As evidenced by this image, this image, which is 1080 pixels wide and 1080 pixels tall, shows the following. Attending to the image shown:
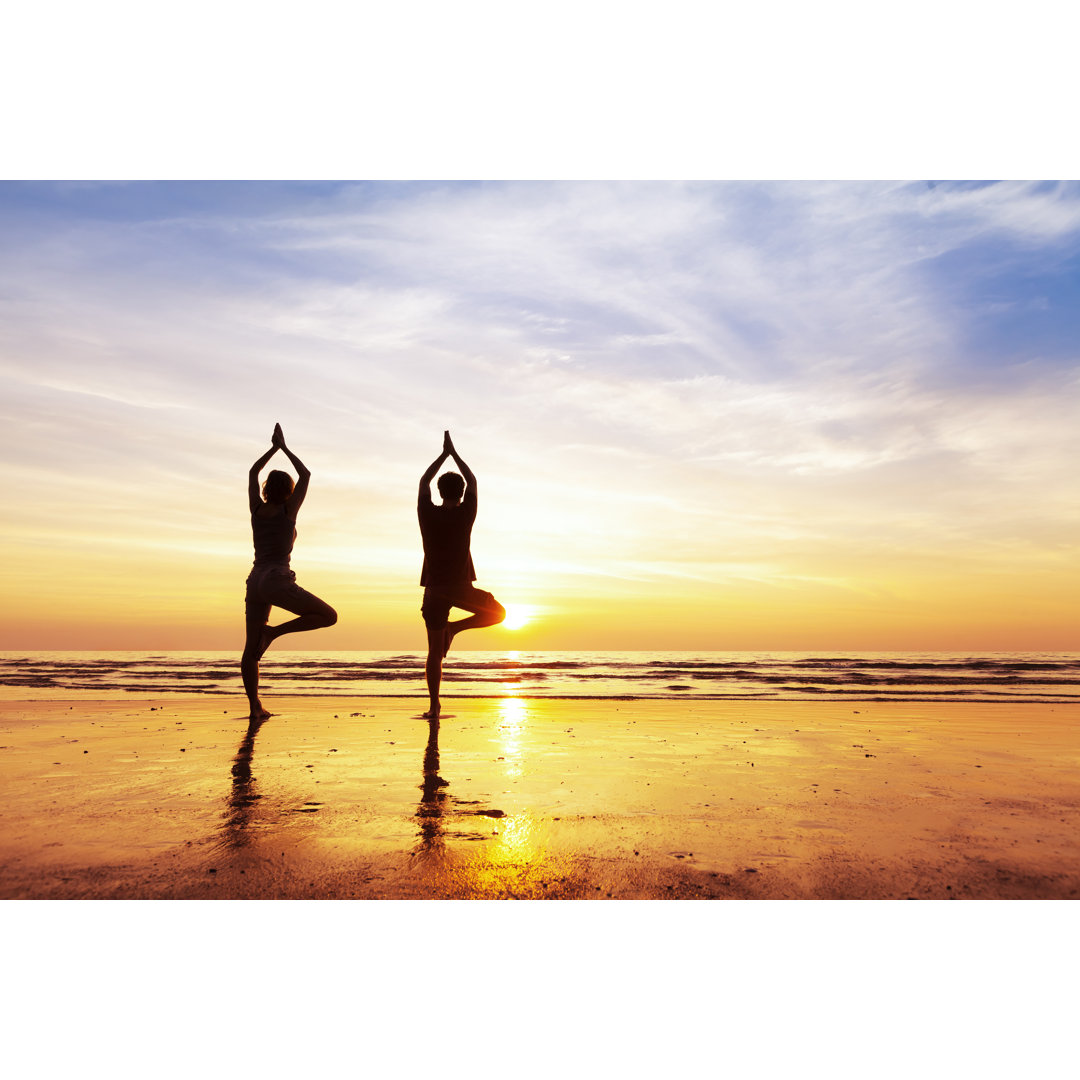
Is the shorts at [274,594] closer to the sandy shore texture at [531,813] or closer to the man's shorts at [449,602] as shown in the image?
the man's shorts at [449,602]

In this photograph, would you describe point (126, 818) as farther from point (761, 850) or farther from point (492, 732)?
point (492, 732)

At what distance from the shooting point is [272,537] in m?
7.16

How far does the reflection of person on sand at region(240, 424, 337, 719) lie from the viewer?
715 cm

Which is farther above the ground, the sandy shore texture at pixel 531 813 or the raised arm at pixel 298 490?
the raised arm at pixel 298 490

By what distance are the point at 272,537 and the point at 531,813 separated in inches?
180

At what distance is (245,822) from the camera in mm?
3654

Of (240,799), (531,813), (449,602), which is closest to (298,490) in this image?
(449,602)

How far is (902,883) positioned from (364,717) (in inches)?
257

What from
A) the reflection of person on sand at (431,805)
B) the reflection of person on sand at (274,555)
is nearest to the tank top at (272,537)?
the reflection of person on sand at (274,555)

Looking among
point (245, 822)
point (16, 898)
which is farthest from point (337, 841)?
point (16, 898)

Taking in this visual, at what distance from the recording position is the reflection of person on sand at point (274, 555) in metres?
7.15

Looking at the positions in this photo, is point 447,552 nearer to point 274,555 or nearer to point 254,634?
point 274,555

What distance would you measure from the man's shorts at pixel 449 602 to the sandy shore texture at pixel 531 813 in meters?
1.17
